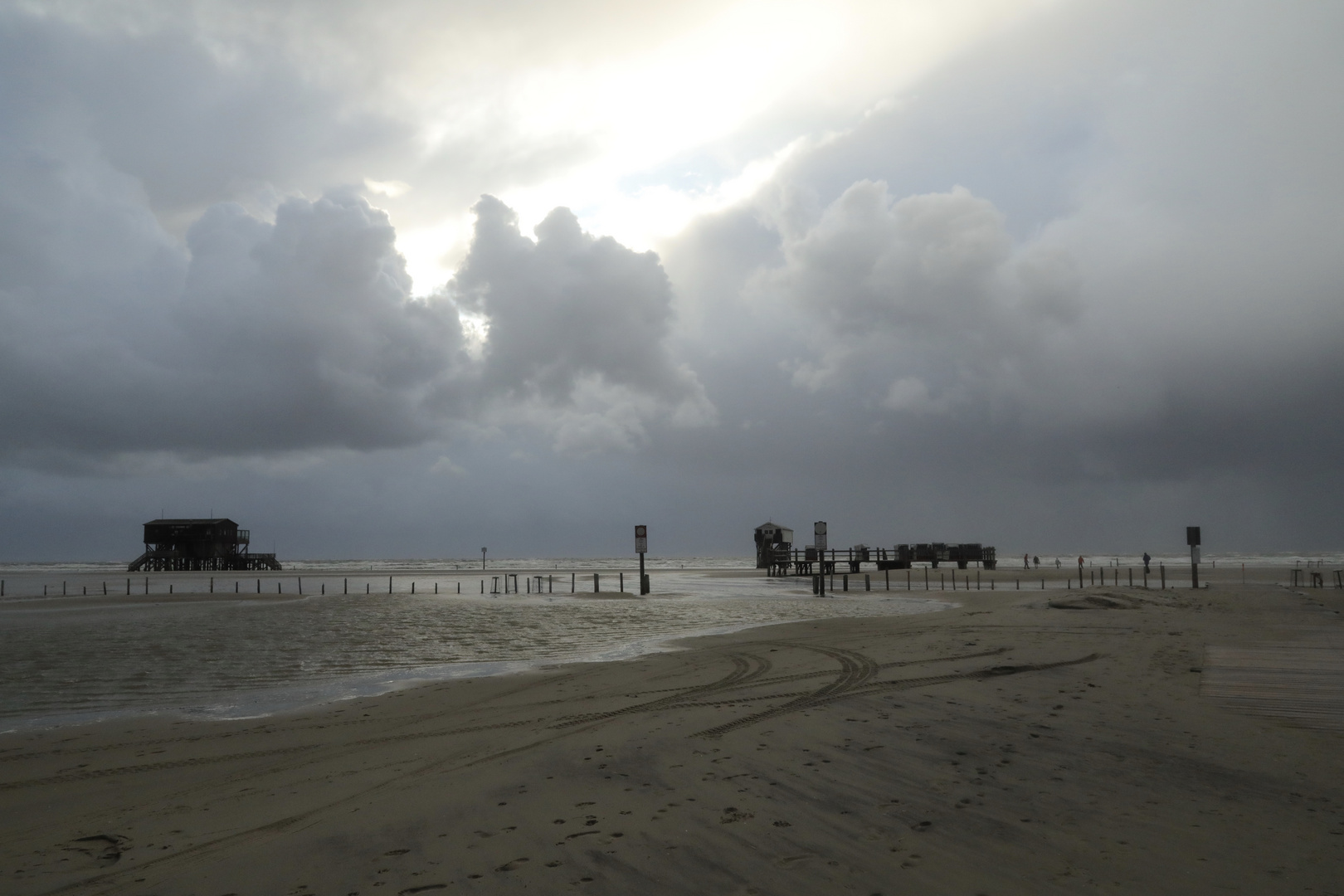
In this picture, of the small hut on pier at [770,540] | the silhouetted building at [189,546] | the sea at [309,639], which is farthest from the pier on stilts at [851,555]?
the silhouetted building at [189,546]

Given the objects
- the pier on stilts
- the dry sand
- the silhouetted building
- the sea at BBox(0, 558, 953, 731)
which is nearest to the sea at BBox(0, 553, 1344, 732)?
the sea at BBox(0, 558, 953, 731)

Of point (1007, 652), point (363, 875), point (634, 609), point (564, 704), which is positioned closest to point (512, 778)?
point (363, 875)

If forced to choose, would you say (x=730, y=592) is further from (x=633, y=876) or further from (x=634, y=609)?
(x=633, y=876)

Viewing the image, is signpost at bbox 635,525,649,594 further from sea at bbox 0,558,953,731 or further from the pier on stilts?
the pier on stilts

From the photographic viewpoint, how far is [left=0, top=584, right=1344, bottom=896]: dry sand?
490 cm

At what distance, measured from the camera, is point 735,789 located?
636cm

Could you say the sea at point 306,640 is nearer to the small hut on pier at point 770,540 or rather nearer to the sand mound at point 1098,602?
the sand mound at point 1098,602

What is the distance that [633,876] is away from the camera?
15.7 feet

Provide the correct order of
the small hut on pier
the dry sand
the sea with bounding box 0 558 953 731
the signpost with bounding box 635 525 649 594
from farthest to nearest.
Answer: the small hut on pier → the signpost with bounding box 635 525 649 594 → the sea with bounding box 0 558 953 731 → the dry sand

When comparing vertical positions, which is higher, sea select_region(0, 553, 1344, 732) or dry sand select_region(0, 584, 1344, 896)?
dry sand select_region(0, 584, 1344, 896)

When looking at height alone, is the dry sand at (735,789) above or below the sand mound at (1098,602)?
above

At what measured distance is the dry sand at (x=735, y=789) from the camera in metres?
4.90

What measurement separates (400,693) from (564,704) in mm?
3545

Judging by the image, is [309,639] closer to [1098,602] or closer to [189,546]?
[1098,602]
